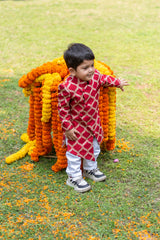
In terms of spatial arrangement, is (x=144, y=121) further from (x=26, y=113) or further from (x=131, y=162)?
(x=26, y=113)

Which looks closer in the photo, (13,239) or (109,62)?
(13,239)

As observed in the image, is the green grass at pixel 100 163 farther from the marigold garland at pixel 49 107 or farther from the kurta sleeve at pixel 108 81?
the kurta sleeve at pixel 108 81

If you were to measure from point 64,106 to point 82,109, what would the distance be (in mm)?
187

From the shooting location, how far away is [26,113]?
504cm

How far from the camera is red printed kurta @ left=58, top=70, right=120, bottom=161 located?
2945 mm

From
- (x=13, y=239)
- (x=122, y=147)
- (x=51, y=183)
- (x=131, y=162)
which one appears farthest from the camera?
(x=122, y=147)

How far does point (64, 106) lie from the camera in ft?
9.72

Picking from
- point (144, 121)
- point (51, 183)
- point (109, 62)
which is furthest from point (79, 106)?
point (109, 62)

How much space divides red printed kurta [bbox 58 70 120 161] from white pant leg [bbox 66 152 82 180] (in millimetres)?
101

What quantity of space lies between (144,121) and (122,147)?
34.1 inches

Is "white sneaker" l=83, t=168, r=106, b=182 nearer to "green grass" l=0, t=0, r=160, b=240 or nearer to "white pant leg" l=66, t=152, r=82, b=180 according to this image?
"green grass" l=0, t=0, r=160, b=240

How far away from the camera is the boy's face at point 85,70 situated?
286cm

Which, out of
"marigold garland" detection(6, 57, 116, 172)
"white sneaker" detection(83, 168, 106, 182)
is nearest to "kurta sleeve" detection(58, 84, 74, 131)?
"marigold garland" detection(6, 57, 116, 172)

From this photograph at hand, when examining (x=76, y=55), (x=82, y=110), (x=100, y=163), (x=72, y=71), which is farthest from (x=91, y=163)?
(x=76, y=55)
